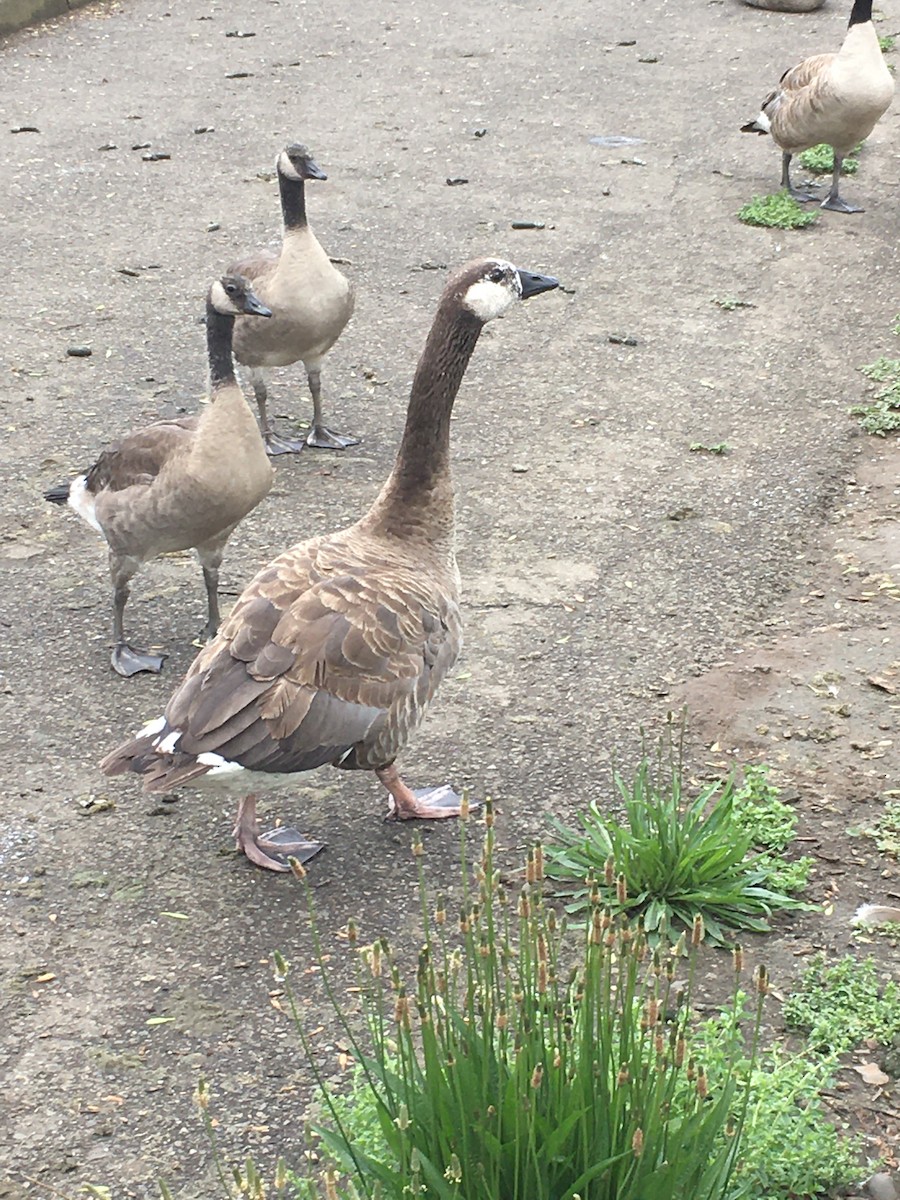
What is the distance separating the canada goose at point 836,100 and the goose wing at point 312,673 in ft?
21.4

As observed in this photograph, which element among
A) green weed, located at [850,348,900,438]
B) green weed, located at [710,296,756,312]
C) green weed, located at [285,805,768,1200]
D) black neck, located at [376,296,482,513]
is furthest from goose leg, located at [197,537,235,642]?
green weed, located at [710,296,756,312]

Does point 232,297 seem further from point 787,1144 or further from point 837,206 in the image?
point 837,206

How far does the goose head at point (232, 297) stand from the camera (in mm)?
5535

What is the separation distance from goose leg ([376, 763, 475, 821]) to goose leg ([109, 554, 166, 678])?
121cm

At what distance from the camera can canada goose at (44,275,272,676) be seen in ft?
16.8

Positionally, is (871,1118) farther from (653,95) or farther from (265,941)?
(653,95)

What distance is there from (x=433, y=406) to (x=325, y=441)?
243cm

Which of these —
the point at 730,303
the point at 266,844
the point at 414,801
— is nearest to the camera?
the point at 266,844

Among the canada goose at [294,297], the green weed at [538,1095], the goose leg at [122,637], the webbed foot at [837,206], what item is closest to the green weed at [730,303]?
the webbed foot at [837,206]

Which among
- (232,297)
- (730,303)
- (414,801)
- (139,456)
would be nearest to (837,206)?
(730,303)

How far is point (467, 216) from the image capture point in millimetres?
9758

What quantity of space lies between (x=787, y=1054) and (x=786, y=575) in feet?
8.80

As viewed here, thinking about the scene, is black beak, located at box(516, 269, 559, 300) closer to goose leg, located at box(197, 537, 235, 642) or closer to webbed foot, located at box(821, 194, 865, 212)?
goose leg, located at box(197, 537, 235, 642)

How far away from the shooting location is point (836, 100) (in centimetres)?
955
